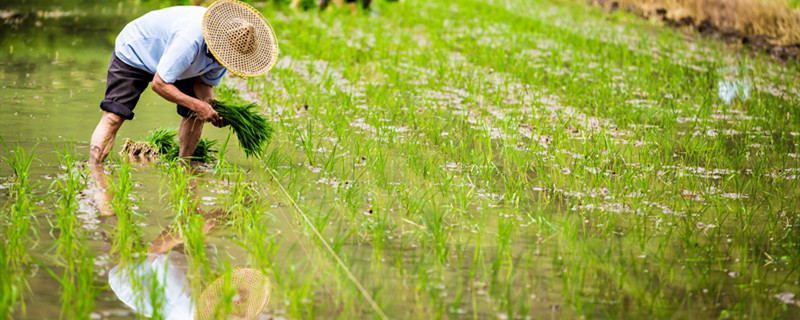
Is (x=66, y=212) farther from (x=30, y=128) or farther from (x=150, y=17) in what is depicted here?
(x=30, y=128)

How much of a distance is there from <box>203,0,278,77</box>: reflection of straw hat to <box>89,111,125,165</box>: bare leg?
75cm

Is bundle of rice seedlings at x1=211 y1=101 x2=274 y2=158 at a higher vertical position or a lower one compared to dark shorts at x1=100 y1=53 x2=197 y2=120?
lower

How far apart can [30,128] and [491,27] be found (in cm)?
826

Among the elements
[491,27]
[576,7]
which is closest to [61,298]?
[491,27]

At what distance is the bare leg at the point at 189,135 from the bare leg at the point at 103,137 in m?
0.32

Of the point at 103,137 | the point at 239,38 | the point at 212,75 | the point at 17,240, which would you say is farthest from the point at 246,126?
the point at 17,240

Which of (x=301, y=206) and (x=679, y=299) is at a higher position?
(x=679, y=299)

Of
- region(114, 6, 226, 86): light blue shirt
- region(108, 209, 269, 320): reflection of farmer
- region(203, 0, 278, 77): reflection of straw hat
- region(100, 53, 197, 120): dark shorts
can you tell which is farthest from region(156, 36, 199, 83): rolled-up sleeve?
region(108, 209, 269, 320): reflection of farmer

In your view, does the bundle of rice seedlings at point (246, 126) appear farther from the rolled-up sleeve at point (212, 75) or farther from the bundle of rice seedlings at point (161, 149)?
the bundle of rice seedlings at point (161, 149)

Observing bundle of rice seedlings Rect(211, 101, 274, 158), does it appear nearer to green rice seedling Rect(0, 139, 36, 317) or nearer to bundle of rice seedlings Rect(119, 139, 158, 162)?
bundle of rice seedlings Rect(119, 139, 158, 162)

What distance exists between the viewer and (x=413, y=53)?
893 centimetres

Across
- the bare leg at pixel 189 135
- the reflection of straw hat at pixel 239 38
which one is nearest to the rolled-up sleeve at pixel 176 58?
the reflection of straw hat at pixel 239 38

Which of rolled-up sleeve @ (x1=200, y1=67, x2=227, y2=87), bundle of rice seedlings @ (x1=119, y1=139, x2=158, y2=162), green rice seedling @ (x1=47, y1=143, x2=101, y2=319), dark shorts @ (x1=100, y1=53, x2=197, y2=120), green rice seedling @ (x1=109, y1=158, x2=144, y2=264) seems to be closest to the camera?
green rice seedling @ (x1=47, y1=143, x2=101, y2=319)

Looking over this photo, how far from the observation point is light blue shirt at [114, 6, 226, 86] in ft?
13.0
